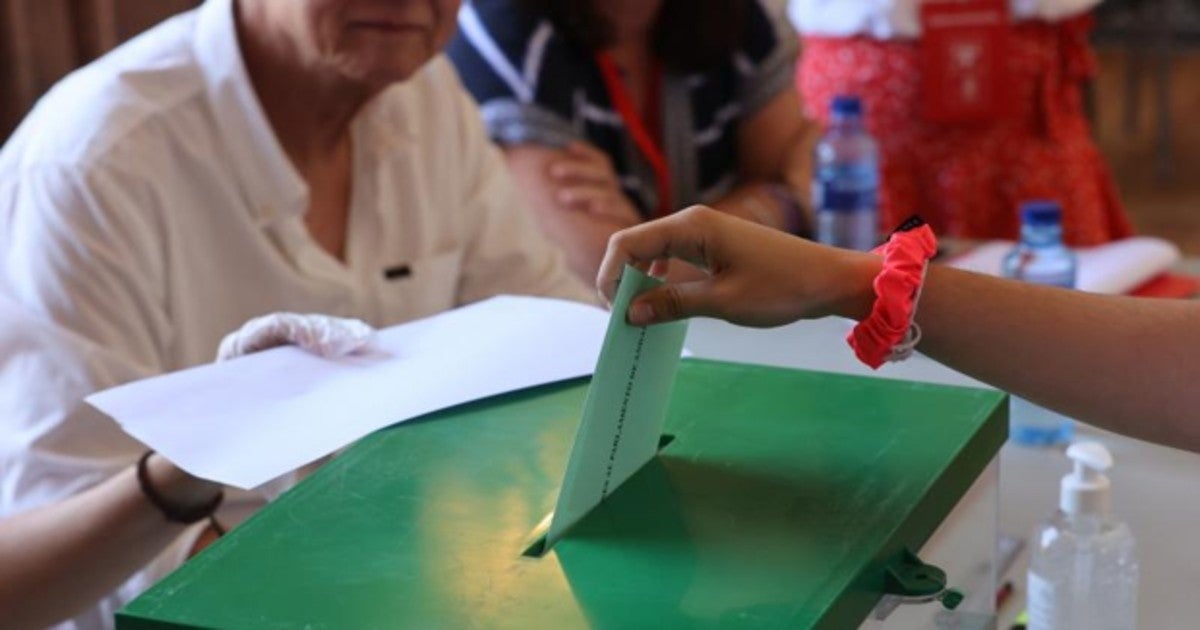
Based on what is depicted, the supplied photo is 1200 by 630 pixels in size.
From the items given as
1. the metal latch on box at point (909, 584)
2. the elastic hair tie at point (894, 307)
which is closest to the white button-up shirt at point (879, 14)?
the elastic hair tie at point (894, 307)

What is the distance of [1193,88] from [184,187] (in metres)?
5.96

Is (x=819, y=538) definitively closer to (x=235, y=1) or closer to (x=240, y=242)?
(x=240, y=242)

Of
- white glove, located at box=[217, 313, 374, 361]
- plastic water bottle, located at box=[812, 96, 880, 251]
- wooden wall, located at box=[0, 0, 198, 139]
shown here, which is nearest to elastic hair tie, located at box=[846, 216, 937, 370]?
white glove, located at box=[217, 313, 374, 361]

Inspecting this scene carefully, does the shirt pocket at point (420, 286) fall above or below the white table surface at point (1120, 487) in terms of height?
above

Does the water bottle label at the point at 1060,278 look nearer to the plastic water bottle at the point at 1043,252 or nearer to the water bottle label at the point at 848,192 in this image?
the plastic water bottle at the point at 1043,252

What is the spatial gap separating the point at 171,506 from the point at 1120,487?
789 millimetres

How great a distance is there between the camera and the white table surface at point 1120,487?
49.4 inches

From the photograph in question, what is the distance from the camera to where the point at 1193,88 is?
676 centimetres

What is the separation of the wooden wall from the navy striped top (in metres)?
0.65

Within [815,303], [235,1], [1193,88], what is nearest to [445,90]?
[235,1]

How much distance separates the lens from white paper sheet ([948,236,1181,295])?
184cm

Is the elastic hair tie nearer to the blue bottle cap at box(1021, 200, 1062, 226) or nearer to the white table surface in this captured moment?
the white table surface

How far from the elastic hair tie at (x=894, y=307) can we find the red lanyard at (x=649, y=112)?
1.30 m

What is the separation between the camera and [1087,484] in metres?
1.12
